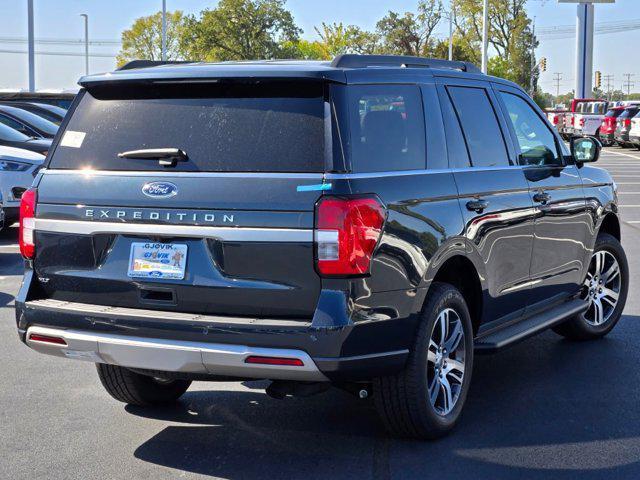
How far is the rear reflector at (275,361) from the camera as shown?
455 cm

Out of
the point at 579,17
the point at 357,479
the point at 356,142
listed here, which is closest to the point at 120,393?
the point at 357,479

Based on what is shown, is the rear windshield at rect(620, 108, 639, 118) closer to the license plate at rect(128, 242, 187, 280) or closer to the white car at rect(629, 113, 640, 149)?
the white car at rect(629, 113, 640, 149)

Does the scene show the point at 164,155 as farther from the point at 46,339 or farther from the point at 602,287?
the point at 602,287

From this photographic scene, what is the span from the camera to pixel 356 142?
15.7ft

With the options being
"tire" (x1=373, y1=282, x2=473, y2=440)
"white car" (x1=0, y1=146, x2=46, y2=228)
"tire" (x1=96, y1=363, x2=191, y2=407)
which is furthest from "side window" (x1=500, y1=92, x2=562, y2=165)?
A: "white car" (x1=0, y1=146, x2=46, y2=228)

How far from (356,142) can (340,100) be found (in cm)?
20

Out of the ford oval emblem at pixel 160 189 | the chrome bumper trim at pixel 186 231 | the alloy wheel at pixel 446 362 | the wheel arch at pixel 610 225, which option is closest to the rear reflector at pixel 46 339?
the chrome bumper trim at pixel 186 231

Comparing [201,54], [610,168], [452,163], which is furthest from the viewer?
[201,54]

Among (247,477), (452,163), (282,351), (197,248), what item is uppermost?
(452,163)

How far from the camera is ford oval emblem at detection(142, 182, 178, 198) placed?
4.82 metres

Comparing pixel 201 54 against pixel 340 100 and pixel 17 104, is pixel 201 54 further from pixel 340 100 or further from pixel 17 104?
pixel 340 100

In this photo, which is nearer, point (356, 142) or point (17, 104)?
point (356, 142)

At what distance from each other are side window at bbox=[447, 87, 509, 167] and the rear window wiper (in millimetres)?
1709

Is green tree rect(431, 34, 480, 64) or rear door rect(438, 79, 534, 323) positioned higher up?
green tree rect(431, 34, 480, 64)
